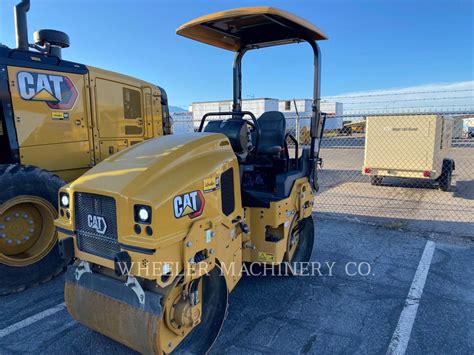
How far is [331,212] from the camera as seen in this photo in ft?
23.4

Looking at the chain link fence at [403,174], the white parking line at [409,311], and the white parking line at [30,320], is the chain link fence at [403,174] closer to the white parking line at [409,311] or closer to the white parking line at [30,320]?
the white parking line at [409,311]

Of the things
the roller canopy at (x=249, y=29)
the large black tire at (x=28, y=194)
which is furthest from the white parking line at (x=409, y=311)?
the large black tire at (x=28, y=194)

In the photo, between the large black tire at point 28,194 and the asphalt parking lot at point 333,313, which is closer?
the asphalt parking lot at point 333,313

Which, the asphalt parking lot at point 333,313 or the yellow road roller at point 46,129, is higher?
the yellow road roller at point 46,129

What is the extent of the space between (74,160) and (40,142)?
0.56 meters

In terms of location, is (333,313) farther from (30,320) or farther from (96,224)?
(30,320)

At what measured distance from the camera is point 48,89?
4.77 metres

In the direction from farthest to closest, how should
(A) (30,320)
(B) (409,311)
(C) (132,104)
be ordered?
(C) (132,104), (B) (409,311), (A) (30,320)

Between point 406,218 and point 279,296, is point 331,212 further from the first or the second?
point 279,296

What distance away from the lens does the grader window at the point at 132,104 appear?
608cm

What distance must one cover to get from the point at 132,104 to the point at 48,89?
161 centimetres

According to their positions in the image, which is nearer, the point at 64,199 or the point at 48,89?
the point at 64,199

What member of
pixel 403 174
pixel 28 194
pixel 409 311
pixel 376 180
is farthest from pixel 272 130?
pixel 376 180

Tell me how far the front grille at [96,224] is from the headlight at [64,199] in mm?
105
